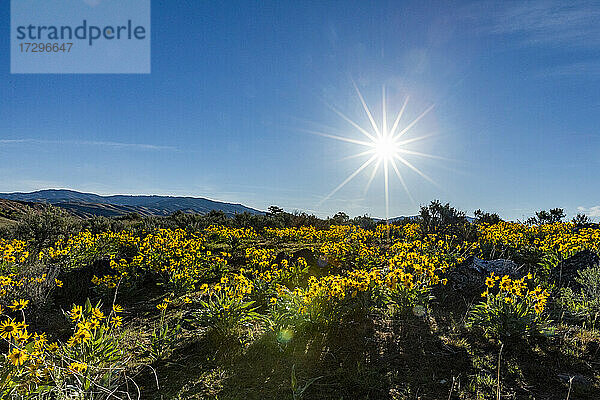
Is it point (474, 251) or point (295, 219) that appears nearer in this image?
point (474, 251)

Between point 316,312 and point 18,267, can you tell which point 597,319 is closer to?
point 316,312

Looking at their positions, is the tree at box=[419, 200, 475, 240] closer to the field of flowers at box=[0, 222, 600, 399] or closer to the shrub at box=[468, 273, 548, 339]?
the field of flowers at box=[0, 222, 600, 399]

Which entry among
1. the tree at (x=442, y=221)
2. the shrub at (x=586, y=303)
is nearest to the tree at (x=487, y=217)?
the tree at (x=442, y=221)

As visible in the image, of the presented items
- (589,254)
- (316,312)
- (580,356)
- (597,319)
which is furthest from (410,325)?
(589,254)

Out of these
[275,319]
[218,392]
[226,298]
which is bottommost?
[218,392]

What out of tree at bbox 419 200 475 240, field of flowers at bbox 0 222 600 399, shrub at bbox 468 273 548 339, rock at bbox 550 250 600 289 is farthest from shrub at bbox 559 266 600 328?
tree at bbox 419 200 475 240

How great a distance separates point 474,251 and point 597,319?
11.7ft

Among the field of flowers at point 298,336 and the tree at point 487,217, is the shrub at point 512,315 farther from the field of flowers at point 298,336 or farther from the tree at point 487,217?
the tree at point 487,217

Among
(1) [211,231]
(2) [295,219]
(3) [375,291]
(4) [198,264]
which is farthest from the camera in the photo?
(2) [295,219]

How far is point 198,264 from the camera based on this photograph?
274 inches

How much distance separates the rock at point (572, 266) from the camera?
5854mm

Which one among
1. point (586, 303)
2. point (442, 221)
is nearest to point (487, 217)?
point (442, 221)

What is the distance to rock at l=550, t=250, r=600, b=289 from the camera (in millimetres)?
5854

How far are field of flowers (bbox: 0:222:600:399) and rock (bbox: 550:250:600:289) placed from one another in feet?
0.31
